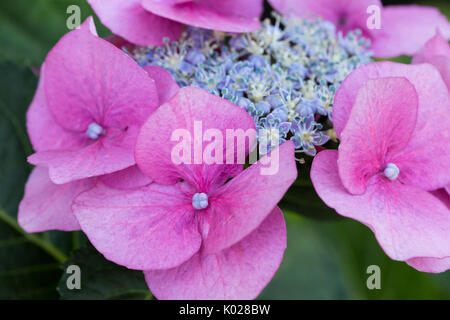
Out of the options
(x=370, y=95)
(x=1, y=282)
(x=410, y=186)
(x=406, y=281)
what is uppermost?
(x=370, y=95)

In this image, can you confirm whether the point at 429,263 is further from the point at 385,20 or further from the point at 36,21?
the point at 36,21

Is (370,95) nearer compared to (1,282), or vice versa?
(370,95)

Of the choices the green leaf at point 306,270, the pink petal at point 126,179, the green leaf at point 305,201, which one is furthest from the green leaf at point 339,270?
the pink petal at point 126,179

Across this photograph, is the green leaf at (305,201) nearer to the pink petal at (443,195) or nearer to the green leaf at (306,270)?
the pink petal at (443,195)

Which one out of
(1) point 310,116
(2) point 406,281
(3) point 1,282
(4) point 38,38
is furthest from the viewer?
(2) point 406,281

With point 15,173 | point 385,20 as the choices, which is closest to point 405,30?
point 385,20
